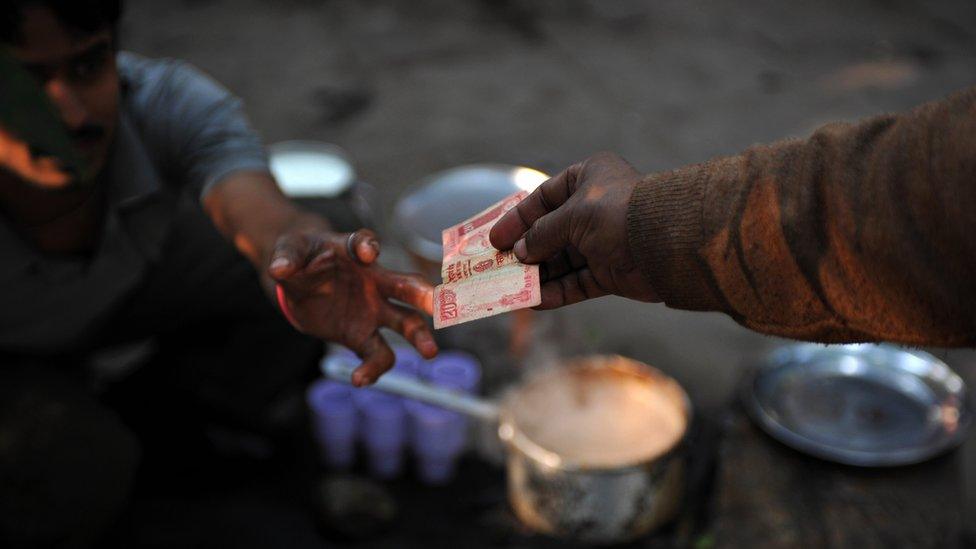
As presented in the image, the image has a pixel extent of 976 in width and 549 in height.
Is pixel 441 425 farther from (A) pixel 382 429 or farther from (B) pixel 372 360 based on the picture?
(B) pixel 372 360

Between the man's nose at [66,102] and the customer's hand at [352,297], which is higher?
the man's nose at [66,102]

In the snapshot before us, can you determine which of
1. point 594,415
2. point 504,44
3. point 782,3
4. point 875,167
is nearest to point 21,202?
point 594,415

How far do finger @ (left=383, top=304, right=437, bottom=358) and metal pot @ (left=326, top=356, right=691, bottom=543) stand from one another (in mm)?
347

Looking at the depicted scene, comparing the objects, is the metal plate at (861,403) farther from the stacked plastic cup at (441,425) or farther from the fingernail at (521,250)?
the fingernail at (521,250)

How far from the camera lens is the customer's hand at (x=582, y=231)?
1815 mm

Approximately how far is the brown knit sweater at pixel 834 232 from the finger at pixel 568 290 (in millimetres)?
206

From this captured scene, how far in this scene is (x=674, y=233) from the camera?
1717 millimetres

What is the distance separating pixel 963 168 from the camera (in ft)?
4.52

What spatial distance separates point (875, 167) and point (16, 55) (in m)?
2.21

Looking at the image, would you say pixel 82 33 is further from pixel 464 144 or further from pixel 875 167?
pixel 464 144

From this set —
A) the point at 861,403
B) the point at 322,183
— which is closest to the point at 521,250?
the point at 861,403

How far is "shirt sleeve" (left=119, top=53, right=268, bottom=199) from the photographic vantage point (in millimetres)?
2900

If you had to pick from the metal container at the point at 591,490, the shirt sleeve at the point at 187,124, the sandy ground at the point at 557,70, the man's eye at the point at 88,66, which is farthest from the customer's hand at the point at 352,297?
the sandy ground at the point at 557,70

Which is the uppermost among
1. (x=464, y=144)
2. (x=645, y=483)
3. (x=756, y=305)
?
(x=756, y=305)
